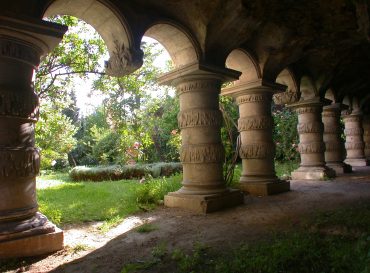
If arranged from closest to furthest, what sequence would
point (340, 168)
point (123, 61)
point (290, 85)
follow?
point (123, 61)
point (290, 85)
point (340, 168)

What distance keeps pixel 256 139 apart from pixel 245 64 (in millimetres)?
1472

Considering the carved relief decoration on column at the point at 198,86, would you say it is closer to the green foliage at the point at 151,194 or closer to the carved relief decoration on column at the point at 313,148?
the green foliage at the point at 151,194

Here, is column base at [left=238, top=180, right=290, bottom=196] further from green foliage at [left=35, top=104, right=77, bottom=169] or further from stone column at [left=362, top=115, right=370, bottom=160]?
stone column at [left=362, top=115, right=370, bottom=160]

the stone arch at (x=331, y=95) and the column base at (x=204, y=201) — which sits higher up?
the stone arch at (x=331, y=95)

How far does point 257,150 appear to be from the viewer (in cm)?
620

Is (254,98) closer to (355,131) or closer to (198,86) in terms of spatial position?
(198,86)

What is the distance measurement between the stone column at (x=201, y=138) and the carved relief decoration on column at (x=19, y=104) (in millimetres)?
2383

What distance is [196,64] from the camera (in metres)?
4.88

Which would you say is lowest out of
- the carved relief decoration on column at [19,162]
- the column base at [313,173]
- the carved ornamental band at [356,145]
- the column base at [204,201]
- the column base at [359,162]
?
the column base at [204,201]

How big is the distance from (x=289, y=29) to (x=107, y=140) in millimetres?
12800

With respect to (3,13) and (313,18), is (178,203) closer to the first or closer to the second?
(3,13)

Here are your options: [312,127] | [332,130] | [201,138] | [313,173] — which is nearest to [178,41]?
[201,138]

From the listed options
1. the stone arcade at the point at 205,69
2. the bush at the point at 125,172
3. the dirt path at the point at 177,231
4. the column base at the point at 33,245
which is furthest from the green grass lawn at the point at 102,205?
the bush at the point at 125,172

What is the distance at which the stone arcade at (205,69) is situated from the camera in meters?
3.13
